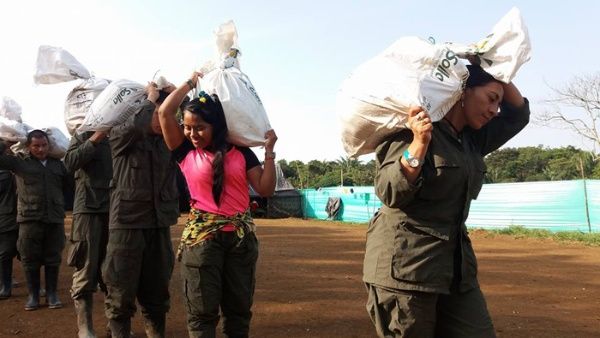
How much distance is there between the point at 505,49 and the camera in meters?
2.37

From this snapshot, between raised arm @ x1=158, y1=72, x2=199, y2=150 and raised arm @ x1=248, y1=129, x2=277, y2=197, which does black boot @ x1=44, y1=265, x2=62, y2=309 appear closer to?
raised arm @ x1=158, y1=72, x2=199, y2=150

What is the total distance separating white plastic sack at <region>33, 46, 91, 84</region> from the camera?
13.8 ft

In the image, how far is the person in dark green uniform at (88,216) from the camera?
407cm

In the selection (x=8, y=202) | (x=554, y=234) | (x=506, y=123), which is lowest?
(x=554, y=234)

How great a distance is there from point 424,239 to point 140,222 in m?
2.15

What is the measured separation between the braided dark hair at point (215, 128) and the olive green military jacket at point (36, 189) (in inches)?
136

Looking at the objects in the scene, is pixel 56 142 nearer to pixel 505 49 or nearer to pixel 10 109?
pixel 10 109

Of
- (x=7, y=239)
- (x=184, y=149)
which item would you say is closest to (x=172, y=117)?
(x=184, y=149)

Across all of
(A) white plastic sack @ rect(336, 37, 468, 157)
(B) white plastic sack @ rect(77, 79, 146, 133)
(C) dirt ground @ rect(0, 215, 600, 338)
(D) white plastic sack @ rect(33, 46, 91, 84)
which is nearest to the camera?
(A) white plastic sack @ rect(336, 37, 468, 157)

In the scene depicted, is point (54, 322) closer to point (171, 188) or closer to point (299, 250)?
point (171, 188)

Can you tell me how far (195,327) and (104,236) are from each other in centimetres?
189

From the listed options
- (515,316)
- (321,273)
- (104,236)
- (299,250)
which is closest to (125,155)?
(104,236)

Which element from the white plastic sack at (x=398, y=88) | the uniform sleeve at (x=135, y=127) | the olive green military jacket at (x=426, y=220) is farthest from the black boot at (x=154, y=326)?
the white plastic sack at (x=398, y=88)

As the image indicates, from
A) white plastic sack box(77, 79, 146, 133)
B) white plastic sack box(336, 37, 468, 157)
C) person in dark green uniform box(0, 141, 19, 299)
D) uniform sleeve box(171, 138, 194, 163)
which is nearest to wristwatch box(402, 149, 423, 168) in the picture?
white plastic sack box(336, 37, 468, 157)
